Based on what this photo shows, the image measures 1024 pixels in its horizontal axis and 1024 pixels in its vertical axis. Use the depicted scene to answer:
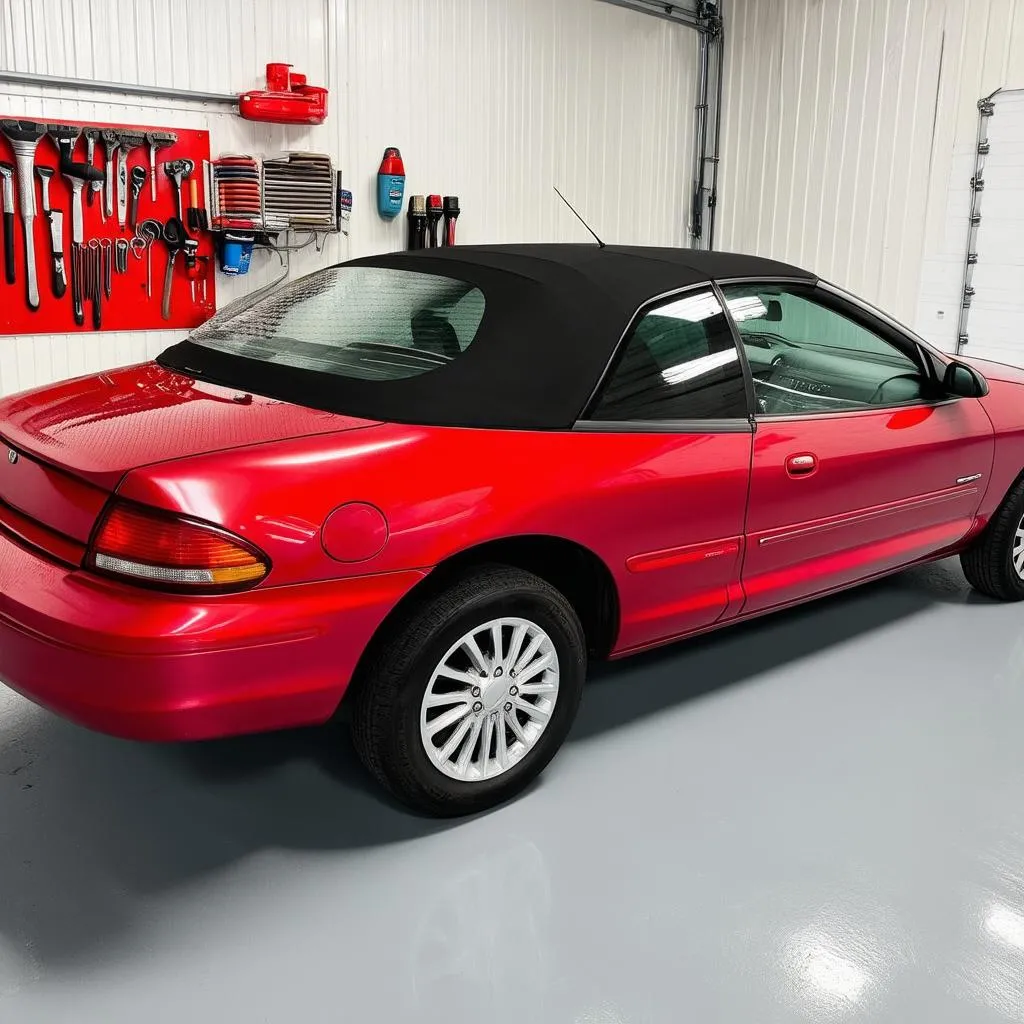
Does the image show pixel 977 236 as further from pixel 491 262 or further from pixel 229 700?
pixel 229 700

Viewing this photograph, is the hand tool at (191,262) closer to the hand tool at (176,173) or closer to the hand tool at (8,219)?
the hand tool at (176,173)

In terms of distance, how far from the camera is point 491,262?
2.66 m

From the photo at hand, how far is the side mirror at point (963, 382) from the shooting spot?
317 cm

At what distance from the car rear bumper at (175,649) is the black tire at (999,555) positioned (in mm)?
2589

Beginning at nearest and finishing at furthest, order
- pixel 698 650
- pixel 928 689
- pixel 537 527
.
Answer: pixel 537 527 → pixel 928 689 → pixel 698 650

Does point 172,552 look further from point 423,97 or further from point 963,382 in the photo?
point 423,97

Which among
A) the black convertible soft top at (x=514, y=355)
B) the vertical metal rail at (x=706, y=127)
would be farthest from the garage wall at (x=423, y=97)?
the black convertible soft top at (x=514, y=355)

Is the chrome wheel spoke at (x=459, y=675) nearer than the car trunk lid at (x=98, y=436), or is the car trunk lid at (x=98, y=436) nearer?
the car trunk lid at (x=98, y=436)

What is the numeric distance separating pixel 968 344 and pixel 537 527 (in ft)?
18.6

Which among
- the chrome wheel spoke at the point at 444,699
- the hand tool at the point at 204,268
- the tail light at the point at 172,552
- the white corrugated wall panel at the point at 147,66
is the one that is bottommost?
the chrome wheel spoke at the point at 444,699

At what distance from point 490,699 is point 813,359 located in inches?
68.8

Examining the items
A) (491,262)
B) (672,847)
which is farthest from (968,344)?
(672,847)

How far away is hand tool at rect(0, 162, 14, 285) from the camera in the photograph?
4.41 meters

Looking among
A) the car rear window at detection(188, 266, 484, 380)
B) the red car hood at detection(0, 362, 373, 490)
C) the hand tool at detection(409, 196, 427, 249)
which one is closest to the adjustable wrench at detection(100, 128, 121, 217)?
the hand tool at detection(409, 196, 427, 249)
